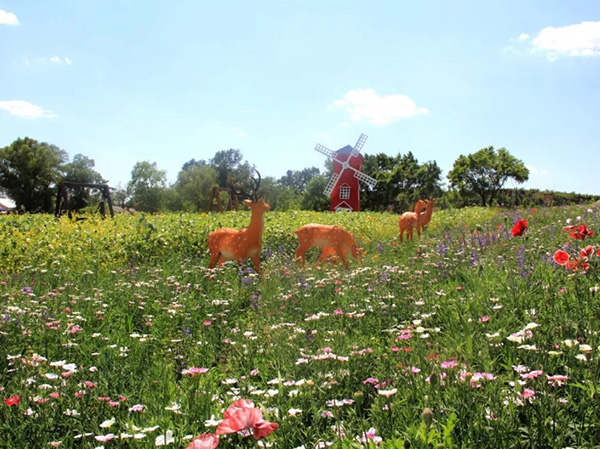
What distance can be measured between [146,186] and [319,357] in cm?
6198

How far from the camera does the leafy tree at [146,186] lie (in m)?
59.4

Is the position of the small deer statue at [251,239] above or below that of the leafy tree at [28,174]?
below

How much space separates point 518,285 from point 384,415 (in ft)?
7.96

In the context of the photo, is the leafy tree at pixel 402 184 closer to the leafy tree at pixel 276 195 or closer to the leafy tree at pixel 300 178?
the leafy tree at pixel 276 195

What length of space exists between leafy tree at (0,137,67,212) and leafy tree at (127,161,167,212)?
377 inches

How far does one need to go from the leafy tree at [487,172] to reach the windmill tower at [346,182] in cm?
1583

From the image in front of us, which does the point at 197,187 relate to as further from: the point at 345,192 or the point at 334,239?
the point at 334,239

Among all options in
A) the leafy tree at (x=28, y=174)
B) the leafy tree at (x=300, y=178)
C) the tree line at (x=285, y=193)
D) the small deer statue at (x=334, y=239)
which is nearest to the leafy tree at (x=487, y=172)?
the tree line at (x=285, y=193)

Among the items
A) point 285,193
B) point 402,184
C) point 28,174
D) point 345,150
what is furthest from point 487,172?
point 28,174

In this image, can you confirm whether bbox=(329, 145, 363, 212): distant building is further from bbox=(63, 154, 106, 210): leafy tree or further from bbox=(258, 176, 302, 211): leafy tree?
bbox=(63, 154, 106, 210): leafy tree

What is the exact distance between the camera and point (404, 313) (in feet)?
16.0

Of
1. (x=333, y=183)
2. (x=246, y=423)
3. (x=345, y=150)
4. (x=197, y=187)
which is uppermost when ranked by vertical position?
(x=345, y=150)

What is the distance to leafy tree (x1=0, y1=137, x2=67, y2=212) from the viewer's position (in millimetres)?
51719

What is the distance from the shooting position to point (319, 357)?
10.5ft
